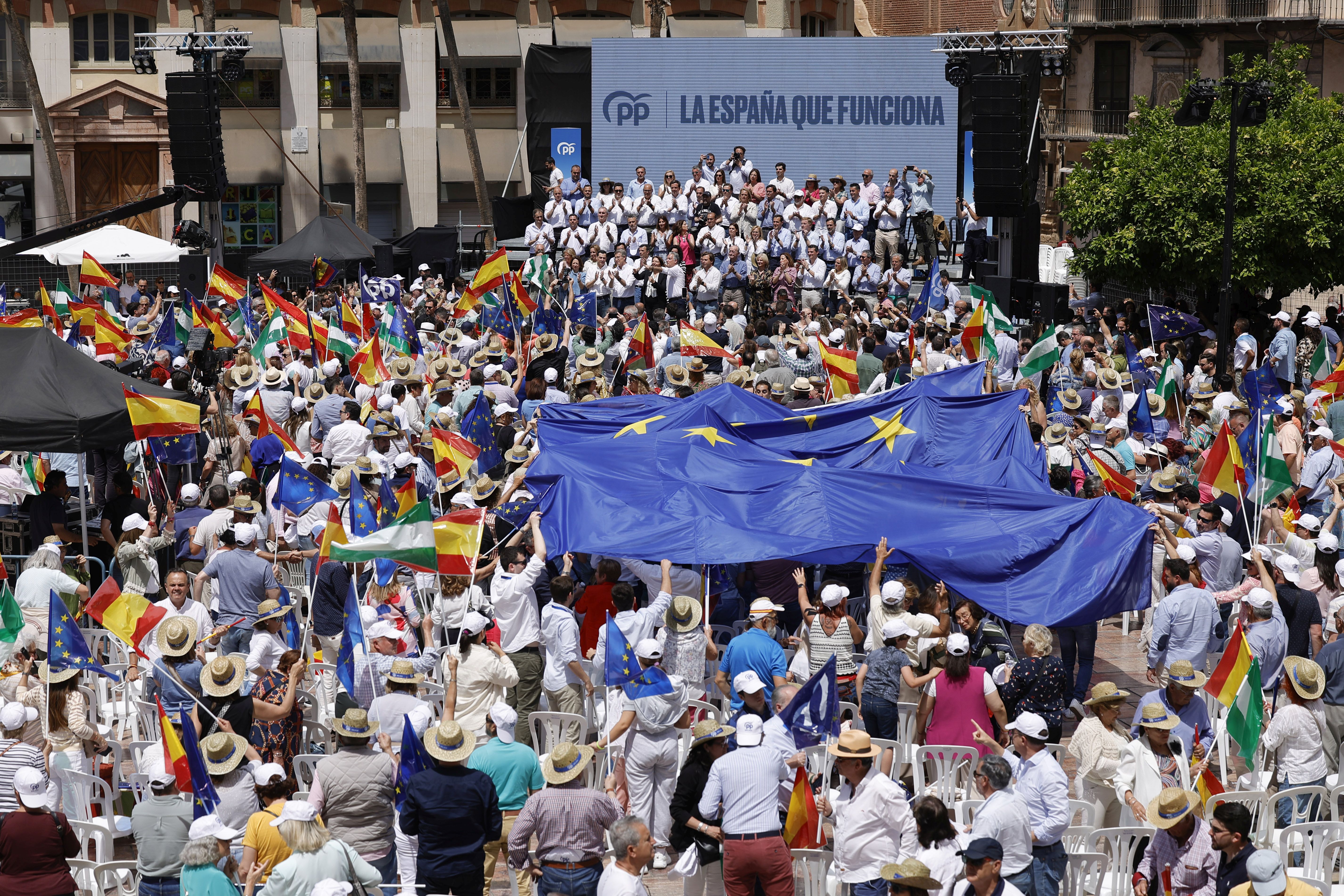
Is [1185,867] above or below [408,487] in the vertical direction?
below

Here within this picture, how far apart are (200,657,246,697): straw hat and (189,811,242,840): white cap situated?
166 cm

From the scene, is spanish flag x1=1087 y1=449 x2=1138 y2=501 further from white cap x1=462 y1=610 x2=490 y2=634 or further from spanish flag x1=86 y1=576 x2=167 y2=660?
spanish flag x1=86 y1=576 x2=167 y2=660

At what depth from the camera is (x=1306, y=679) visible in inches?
364

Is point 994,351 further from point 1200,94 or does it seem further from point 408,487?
point 408,487

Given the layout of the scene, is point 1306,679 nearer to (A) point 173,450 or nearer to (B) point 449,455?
(B) point 449,455

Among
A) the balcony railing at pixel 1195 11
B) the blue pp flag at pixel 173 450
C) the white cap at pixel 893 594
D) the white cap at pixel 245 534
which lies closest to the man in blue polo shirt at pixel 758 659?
the white cap at pixel 893 594

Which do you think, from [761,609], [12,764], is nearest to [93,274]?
[12,764]

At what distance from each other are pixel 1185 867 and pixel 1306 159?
72.8ft

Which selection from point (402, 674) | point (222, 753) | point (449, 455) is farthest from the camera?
point (449, 455)

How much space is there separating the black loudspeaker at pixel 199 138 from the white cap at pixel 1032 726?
69.3 ft

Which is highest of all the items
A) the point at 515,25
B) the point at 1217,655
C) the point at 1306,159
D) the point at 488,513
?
the point at 515,25

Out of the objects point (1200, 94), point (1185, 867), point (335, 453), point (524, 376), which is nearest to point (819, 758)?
point (1185, 867)

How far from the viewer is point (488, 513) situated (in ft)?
41.5

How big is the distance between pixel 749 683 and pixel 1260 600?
12.0 feet
